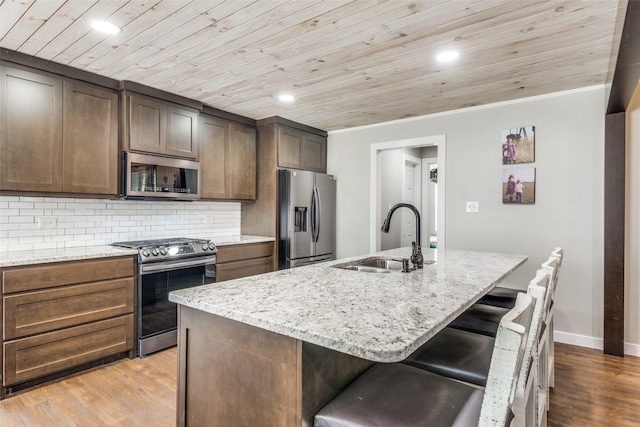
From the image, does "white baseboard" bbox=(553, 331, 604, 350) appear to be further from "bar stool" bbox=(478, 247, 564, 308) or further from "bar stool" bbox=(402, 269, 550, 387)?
"bar stool" bbox=(402, 269, 550, 387)

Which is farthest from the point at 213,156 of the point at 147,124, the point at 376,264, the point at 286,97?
the point at 376,264

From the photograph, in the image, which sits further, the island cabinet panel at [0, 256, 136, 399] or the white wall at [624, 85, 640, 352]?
the white wall at [624, 85, 640, 352]

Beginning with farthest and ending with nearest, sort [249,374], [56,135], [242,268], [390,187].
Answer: [390,187] → [242,268] → [56,135] → [249,374]

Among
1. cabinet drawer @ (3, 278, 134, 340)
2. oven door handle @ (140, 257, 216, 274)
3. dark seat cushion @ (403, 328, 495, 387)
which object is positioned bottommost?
cabinet drawer @ (3, 278, 134, 340)

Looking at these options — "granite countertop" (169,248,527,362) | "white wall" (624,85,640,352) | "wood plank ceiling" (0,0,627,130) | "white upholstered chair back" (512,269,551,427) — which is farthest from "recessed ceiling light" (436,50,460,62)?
"white wall" (624,85,640,352)

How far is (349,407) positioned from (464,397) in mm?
358

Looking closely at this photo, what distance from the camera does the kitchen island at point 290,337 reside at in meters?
0.97

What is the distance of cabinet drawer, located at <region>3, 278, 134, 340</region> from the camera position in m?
2.33

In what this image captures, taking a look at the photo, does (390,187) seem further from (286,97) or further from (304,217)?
(286,97)

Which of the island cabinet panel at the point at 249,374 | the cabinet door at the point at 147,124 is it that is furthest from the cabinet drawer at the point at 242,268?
the island cabinet panel at the point at 249,374

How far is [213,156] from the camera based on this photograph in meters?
3.88

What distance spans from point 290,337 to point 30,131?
2681mm

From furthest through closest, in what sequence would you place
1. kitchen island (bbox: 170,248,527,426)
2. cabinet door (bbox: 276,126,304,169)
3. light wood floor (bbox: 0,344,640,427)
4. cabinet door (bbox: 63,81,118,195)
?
cabinet door (bbox: 276,126,304,169)
cabinet door (bbox: 63,81,118,195)
light wood floor (bbox: 0,344,640,427)
kitchen island (bbox: 170,248,527,426)

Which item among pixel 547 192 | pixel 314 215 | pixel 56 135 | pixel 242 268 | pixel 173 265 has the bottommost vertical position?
pixel 242 268
